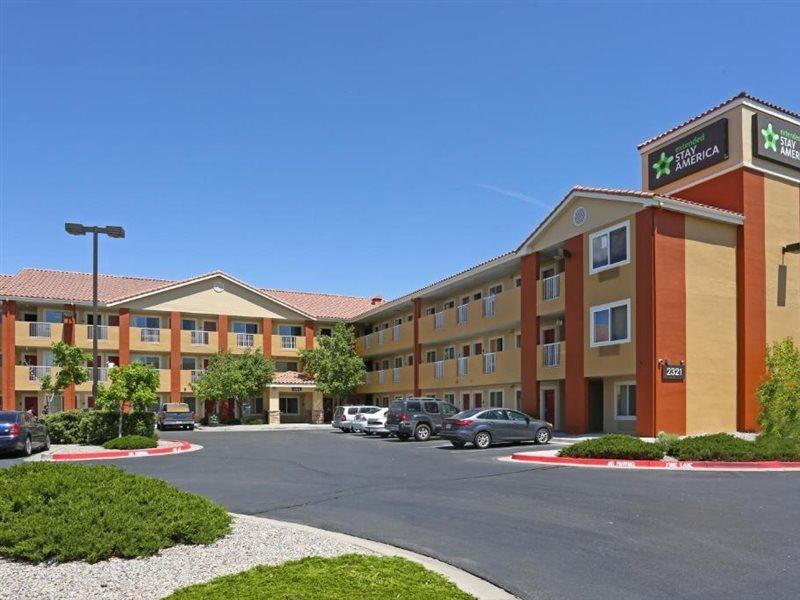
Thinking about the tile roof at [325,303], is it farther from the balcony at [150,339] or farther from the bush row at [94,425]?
the bush row at [94,425]

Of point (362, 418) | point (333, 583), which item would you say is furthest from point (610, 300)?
point (333, 583)

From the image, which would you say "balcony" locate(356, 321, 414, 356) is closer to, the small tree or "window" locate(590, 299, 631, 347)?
"window" locate(590, 299, 631, 347)

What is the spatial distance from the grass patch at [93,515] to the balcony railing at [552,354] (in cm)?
2352

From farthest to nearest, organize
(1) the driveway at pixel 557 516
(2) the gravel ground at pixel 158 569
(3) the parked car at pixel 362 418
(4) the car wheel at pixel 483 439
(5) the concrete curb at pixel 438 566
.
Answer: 1. (3) the parked car at pixel 362 418
2. (4) the car wheel at pixel 483 439
3. (1) the driveway at pixel 557 516
4. (5) the concrete curb at pixel 438 566
5. (2) the gravel ground at pixel 158 569

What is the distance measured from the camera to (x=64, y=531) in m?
7.98

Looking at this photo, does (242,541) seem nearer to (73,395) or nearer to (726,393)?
(726,393)

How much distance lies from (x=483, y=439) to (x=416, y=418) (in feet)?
20.5

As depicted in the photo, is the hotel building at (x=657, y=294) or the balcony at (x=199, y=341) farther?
the balcony at (x=199, y=341)

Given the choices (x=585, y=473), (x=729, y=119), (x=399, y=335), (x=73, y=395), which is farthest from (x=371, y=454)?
(x=73, y=395)

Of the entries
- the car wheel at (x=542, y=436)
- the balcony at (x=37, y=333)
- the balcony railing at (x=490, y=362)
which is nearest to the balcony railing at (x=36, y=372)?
the balcony at (x=37, y=333)

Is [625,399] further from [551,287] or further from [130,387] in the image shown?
[130,387]

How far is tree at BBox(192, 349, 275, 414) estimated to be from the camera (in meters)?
49.2

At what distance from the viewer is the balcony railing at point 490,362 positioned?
121ft

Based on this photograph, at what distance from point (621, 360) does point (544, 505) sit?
16.4m
